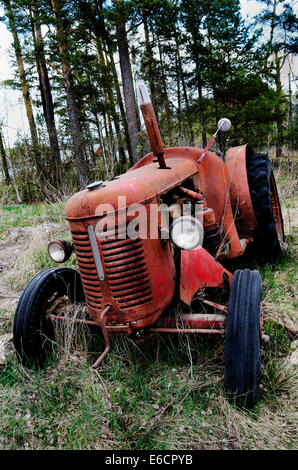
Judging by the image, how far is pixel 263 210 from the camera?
3.09m

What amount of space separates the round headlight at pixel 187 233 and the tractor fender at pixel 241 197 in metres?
1.32

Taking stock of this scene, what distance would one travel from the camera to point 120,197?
6.11 ft

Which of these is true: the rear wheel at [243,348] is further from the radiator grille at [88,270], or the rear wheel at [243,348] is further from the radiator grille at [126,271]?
the radiator grille at [88,270]

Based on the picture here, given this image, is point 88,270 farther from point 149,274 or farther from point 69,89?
point 69,89

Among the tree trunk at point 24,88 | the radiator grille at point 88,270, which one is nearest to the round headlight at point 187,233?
the radiator grille at point 88,270

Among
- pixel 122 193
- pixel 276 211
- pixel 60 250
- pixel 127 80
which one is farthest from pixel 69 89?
pixel 122 193

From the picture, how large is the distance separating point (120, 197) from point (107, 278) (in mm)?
493

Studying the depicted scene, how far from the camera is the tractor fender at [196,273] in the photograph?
201 centimetres

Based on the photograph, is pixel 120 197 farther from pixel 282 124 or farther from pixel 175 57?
pixel 175 57

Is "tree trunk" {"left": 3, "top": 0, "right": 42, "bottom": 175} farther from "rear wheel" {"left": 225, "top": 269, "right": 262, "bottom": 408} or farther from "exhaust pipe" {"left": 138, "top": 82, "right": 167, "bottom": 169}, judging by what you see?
"rear wheel" {"left": 225, "top": 269, "right": 262, "bottom": 408}

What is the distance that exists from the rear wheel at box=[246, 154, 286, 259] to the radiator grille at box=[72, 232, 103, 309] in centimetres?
190

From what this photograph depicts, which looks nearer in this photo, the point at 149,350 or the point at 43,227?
the point at 149,350
